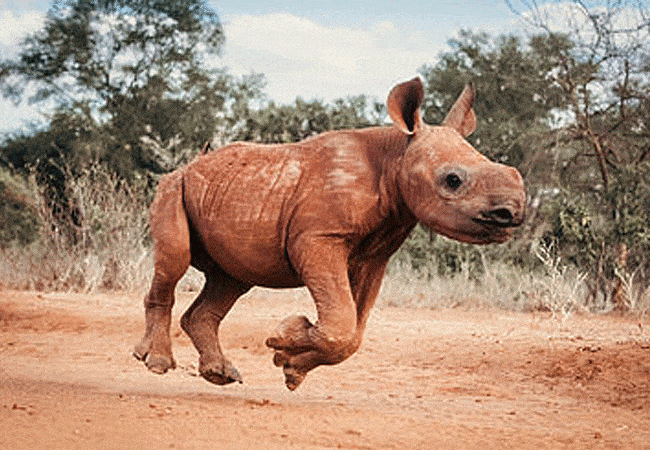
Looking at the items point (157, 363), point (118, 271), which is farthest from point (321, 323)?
point (118, 271)

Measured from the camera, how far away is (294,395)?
26.3 ft

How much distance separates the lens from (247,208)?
6.55 metres

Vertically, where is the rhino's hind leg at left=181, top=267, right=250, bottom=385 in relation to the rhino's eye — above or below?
below

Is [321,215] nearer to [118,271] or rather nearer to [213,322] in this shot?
[213,322]

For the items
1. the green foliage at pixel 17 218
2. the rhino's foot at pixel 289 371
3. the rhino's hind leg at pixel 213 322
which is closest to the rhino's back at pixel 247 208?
the rhino's hind leg at pixel 213 322

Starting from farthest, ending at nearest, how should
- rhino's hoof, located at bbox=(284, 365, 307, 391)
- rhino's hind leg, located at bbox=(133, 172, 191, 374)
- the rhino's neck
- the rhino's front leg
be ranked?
rhino's hind leg, located at bbox=(133, 172, 191, 374) → the rhino's neck → rhino's hoof, located at bbox=(284, 365, 307, 391) → the rhino's front leg

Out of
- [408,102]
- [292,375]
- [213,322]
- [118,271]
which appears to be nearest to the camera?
[292,375]

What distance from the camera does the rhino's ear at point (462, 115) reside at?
261 inches

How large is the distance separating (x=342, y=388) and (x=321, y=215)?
3.03m

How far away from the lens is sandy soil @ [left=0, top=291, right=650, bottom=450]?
18.9ft

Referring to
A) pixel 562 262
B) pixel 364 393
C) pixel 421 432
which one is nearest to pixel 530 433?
pixel 421 432

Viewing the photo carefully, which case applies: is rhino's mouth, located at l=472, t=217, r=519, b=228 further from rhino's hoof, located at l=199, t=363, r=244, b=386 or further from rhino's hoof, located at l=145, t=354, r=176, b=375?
rhino's hoof, located at l=145, t=354, r=176, b=375

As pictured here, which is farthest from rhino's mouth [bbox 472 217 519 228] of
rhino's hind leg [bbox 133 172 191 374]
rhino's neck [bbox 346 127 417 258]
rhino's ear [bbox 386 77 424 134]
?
rhino's hind leg [bbox 133 172 191 374]

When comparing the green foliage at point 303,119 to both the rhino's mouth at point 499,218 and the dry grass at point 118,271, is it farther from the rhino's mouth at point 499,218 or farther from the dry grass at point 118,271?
the rhino's mouth at point 499,218
